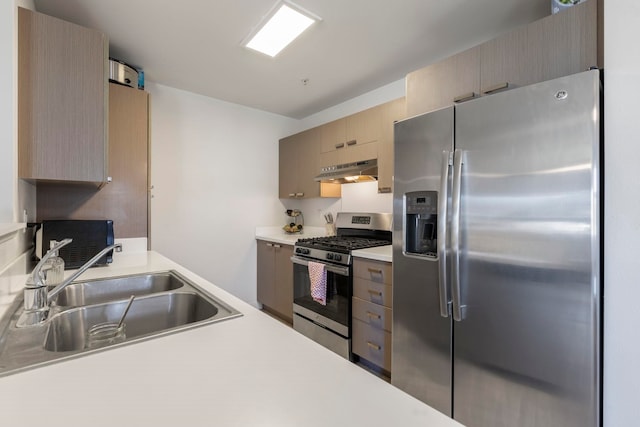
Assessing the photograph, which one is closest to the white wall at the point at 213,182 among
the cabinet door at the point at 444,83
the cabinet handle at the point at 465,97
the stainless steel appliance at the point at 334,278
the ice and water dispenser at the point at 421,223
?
the stainless steel appliance at the point at 334,278

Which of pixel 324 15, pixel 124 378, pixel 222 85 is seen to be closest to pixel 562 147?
pixel 324 15

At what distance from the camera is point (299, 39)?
2057 millimetres

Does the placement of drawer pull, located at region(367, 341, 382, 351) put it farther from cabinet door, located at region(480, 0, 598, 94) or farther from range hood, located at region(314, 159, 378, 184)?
cabinet door, located at region(480, 0, 598, 94)

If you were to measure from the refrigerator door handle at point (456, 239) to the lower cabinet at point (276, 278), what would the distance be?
1788 mm

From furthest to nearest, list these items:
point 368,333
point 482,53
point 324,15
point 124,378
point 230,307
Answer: point 368,333 < point 324,15 < point 482,53 < point 230,307 < point 124,378

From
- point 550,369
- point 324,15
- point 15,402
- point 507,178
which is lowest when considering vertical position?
point 550,369

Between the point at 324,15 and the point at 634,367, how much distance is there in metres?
2.26

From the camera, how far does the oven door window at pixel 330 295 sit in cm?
225

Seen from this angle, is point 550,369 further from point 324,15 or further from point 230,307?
point 324,15

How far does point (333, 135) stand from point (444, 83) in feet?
4.39

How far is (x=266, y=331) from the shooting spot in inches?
31.9

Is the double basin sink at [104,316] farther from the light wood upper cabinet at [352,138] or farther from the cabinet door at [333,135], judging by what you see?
the cabinet door at [333,135]

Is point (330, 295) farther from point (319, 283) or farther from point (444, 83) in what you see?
point (444, 83)

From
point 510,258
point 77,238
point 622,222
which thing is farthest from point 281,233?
point 622,222
